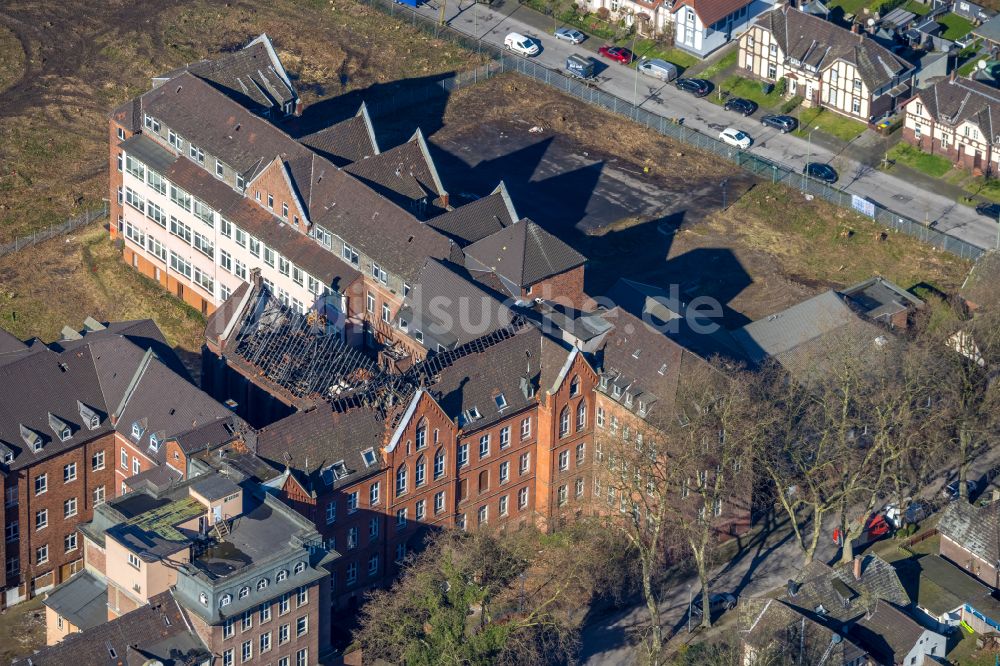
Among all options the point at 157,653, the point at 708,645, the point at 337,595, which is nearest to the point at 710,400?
the point at 708,645

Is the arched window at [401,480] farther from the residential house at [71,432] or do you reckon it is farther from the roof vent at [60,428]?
the roof vent at [60,428]

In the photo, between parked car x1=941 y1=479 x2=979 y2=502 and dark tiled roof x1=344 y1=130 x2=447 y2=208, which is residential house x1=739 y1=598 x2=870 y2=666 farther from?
dark tiled roof x1=344 y1=130 x2=447 y2=208

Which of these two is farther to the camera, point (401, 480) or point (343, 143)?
point (343, 143)

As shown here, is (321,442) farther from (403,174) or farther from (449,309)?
(403,174)

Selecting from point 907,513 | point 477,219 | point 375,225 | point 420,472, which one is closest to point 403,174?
point 375,225

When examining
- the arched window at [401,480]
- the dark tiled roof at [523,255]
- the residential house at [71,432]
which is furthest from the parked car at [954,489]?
the residential house at [71,432]

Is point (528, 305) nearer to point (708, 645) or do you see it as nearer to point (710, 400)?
point (710, 400)
